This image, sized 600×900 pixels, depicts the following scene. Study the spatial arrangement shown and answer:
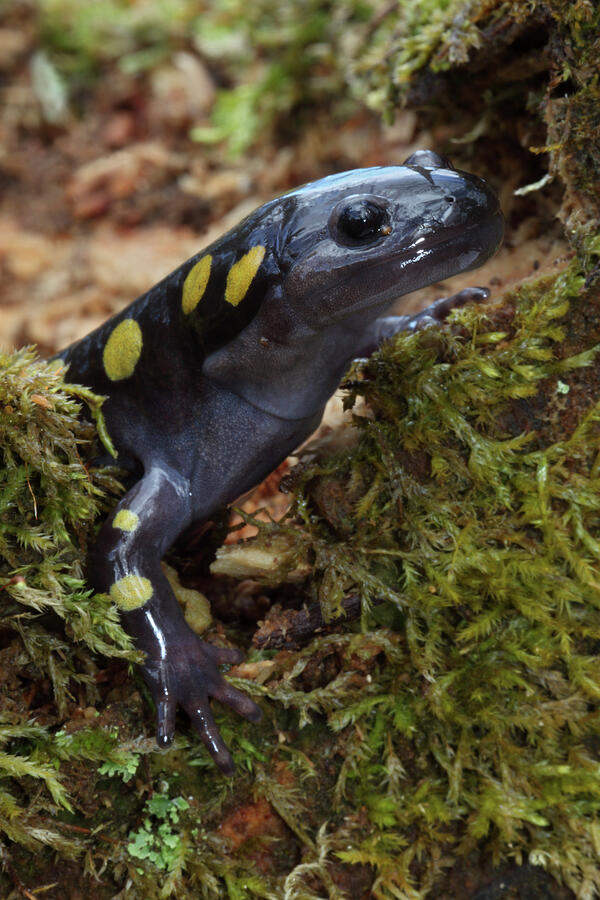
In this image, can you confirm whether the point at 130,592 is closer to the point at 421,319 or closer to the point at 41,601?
the point at 41,601

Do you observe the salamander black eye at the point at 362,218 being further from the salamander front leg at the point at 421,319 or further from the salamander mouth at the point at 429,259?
the salamander front leg at the point at 421,319

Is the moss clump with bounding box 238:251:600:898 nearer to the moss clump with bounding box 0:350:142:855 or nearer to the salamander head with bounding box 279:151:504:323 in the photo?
the salamander head with bounding box 279:151:504:323

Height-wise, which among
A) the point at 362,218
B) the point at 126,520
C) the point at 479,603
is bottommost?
the point at 479,603

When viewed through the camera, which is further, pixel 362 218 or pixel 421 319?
pixel 421 319

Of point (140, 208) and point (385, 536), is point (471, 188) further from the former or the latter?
point (140, 208)

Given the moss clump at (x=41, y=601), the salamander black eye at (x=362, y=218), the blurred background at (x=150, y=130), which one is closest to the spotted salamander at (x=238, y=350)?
the salamander black eye at (x=362, y=218)

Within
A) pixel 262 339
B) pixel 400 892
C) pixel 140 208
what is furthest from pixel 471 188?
pixel 140 208

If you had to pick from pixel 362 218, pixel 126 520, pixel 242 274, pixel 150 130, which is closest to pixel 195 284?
pixel 242 274
